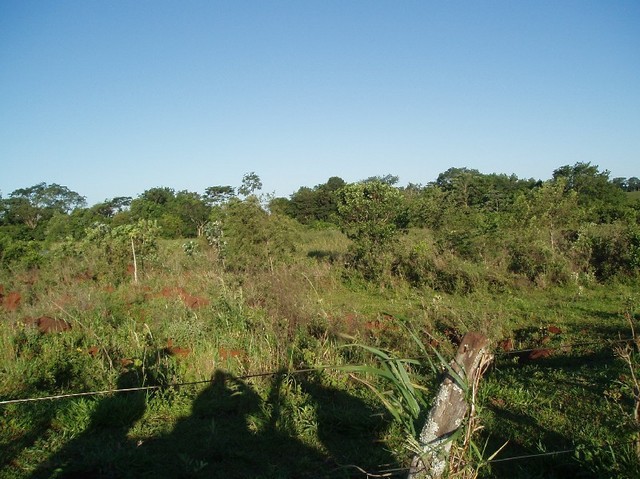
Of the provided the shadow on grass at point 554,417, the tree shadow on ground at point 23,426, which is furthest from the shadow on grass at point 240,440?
the shadow on grass at point 554,417

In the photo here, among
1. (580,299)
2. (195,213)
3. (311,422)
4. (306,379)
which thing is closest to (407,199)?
(580,299)

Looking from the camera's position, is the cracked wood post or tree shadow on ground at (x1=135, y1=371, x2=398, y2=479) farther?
tree shadow on ground at (x1=135, y1=371, x2=398, y2=479)

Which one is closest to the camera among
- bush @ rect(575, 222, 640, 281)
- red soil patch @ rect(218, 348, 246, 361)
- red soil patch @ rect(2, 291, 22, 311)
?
red soil patch @ rect(218, 348, 246, 361)

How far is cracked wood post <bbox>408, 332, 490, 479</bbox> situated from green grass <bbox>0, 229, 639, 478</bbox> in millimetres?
196

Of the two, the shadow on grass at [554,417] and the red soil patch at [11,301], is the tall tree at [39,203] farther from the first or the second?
the shadow on grass at [554,417]

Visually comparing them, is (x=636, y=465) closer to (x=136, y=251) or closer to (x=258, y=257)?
(x=258, y=257)

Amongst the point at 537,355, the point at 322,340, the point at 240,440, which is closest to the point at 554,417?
the point at 537,355

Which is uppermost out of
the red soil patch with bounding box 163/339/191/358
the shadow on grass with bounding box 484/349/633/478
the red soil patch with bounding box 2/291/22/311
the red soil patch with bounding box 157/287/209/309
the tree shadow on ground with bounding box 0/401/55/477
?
the red soil patch with bounding box 2/291/22/311

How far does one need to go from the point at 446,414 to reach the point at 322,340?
14.0ft

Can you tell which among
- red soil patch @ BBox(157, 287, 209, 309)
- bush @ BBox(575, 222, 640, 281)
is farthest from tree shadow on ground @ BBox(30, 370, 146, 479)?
bush @ BBox(575, 222, 640, 281)

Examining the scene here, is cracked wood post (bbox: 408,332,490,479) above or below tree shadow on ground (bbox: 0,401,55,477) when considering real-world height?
above

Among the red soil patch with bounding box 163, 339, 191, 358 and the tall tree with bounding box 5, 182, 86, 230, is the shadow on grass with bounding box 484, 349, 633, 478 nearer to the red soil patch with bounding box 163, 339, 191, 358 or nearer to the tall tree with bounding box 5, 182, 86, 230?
the red soil patch with bounding box 163, 339, 191, 358

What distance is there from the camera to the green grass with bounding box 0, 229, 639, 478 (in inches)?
134

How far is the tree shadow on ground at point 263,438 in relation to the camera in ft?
11.1
